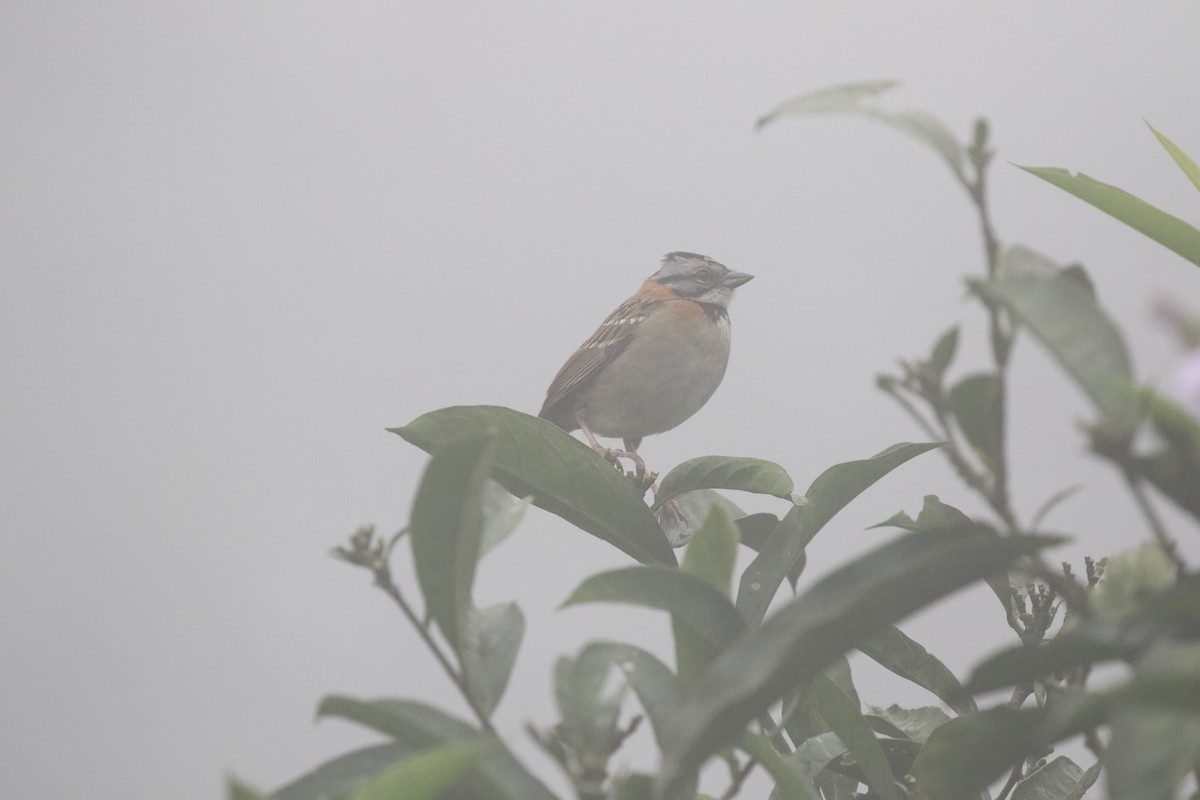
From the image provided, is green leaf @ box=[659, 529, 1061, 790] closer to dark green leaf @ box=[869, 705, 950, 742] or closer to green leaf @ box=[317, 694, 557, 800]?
green leaf @ box=[317, 694, 557, 800]

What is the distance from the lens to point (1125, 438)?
0.33 metres

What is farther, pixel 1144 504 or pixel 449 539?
pixel 449 539

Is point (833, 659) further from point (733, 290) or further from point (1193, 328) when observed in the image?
point (733, 290)

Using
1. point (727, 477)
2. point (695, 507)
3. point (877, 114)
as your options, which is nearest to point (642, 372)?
point (695, 507)

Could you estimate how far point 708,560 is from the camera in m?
0.50

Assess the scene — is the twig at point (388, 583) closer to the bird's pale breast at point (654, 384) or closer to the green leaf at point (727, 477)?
the green leaf at point (727, 477)

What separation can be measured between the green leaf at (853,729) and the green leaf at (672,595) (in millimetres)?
135

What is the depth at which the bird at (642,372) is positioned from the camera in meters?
1.77

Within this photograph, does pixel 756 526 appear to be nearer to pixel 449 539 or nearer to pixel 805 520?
pixel 805 520

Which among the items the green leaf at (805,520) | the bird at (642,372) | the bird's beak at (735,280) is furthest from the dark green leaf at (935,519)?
the bird's beak at (735,280)

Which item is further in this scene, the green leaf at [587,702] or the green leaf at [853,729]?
the green leaf at [853,729]

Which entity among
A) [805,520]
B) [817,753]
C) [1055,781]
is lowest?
[1055,781]

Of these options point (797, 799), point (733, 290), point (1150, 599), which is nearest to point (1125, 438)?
point (1150, 599)

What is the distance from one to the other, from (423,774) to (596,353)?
151cm
